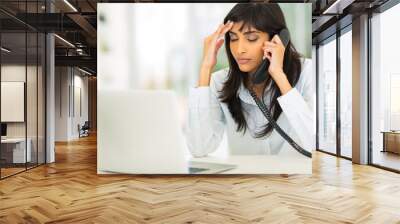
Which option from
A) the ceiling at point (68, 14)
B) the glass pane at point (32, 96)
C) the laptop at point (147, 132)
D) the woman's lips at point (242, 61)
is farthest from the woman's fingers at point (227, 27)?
the glass pane at point (32, 96)

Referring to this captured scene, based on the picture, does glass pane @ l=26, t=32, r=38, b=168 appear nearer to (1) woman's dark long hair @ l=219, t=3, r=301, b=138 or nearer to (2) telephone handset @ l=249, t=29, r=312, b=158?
(1) woman's dark long hair @ l=219, t=3, r=301, b=138

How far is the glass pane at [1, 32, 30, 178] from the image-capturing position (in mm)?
6375

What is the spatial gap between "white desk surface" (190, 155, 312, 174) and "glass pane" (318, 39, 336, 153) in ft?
13.0

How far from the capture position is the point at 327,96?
1065cm

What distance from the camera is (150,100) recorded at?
255 inches

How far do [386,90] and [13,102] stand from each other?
22.6 ft

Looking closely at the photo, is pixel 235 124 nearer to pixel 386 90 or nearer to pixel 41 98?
pixel 386 90

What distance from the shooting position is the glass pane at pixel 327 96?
1016cm

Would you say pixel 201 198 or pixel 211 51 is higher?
pixel 211 51

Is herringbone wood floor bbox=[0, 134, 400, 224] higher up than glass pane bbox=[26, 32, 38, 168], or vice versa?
glass pane bbox=[26, 32, 38, 168]

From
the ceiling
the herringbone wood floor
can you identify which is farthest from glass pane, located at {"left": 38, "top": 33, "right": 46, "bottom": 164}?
the herringbone wood floor

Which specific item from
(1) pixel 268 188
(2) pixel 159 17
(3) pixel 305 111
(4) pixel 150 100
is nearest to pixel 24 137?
(4) pixel 150 100

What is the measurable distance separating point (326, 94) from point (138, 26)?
624cm

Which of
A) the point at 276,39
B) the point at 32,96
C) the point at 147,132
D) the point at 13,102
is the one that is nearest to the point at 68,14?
the point at 32,96
